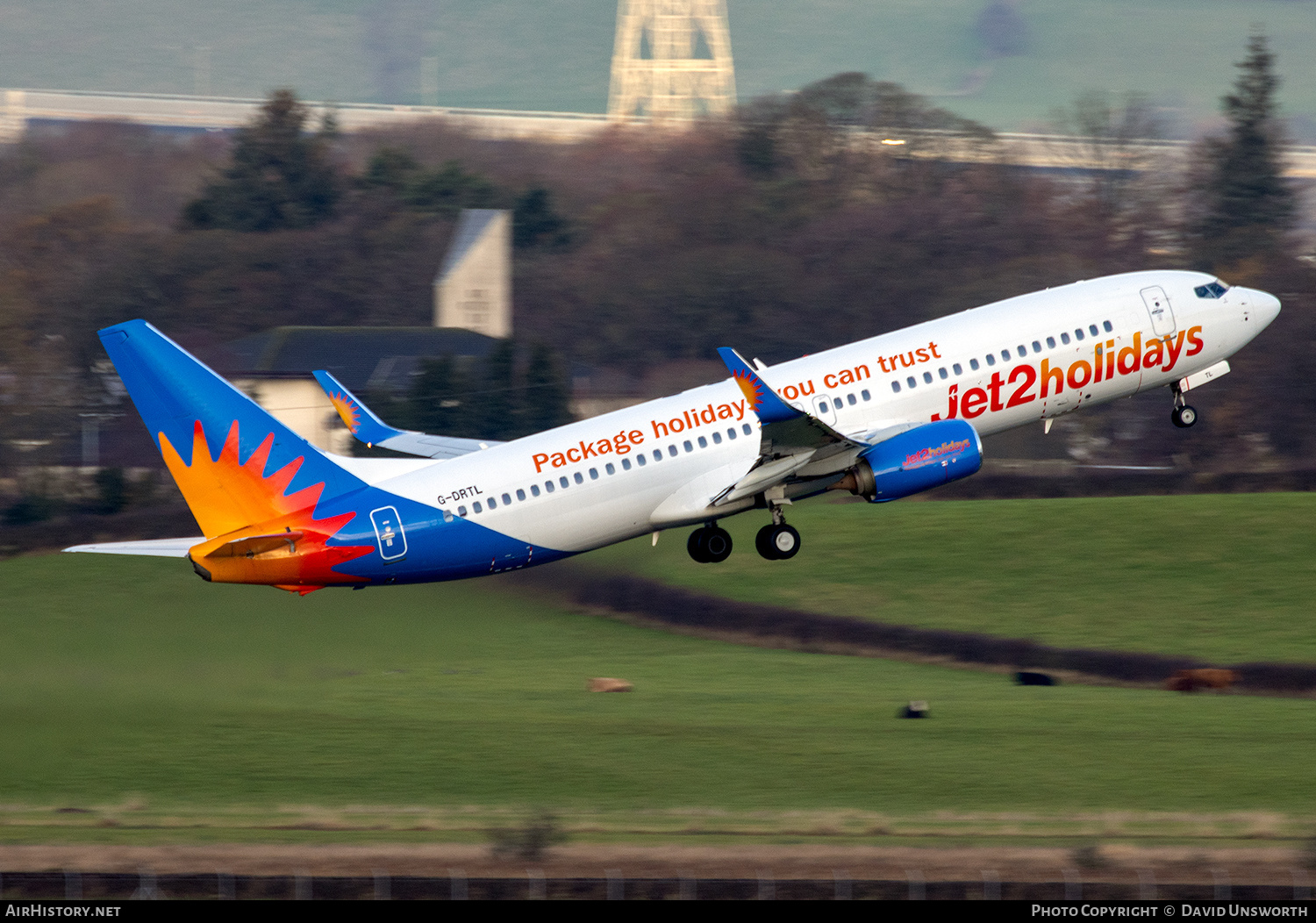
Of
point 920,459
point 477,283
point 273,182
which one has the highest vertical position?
point 273,182

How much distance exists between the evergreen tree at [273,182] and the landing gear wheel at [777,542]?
98543 millimetres

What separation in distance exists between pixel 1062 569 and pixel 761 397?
114 feet

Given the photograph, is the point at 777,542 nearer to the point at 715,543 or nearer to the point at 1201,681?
the point at 715,543

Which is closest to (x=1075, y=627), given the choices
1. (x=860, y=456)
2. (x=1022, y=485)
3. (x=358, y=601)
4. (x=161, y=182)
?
(x=1022, y=485)

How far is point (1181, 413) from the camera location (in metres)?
45.8

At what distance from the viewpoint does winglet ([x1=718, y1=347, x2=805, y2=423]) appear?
37.3m

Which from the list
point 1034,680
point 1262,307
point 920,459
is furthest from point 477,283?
point 920,459

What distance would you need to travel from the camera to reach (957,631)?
2522 inches

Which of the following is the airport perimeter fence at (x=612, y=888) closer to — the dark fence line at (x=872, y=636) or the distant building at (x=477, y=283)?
the dark fence line at (x=872, y=636)

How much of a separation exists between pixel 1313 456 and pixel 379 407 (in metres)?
49.9

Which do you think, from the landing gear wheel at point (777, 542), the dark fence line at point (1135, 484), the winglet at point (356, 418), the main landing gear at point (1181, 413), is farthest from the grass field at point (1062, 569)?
the landing gear wheel at point (777, 542)

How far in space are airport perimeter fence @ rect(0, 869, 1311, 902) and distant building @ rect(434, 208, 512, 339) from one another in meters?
84.4

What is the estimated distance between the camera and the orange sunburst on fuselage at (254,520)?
36.4 m

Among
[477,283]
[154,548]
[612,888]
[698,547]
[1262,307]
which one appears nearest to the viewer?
[612,888]
